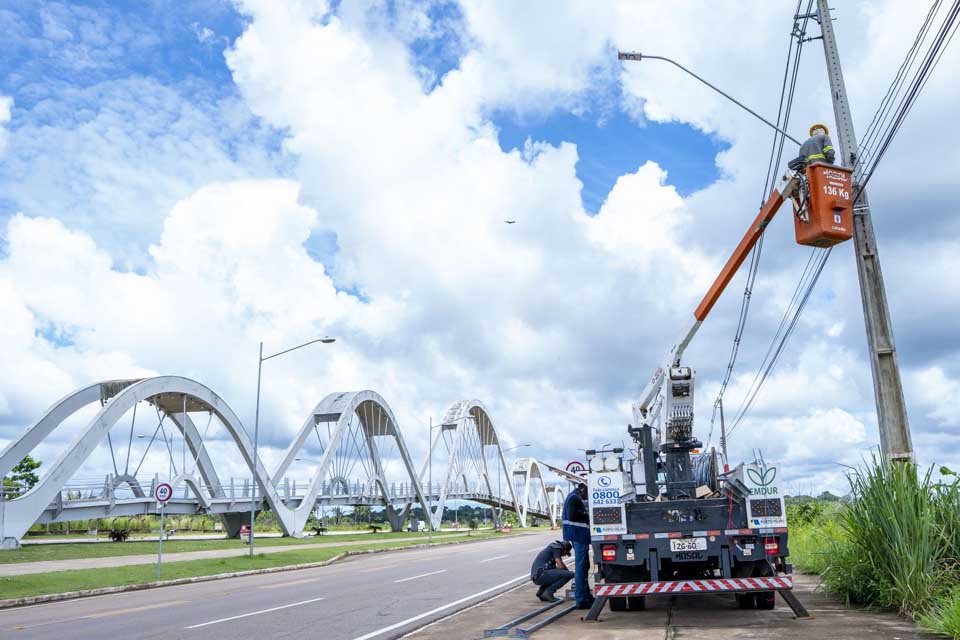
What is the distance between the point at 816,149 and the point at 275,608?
11318mm

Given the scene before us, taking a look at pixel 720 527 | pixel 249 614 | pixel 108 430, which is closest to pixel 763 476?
pixel 720 527

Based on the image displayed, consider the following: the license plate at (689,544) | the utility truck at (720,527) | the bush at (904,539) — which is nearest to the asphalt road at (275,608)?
the utility truck at (720,527)

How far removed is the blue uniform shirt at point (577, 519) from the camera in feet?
37.8

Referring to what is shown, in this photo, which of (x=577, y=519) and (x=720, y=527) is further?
(x=577, y=519)

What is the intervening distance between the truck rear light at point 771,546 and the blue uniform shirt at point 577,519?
8.52ft

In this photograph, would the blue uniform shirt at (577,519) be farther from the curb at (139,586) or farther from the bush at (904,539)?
the curb at (139,586)

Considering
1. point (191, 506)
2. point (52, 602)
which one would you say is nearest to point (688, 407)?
point (52, 602)

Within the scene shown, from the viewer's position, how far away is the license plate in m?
10.0

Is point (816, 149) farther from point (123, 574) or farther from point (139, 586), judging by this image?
point (123, 574)

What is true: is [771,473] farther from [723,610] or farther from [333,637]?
[333,637]

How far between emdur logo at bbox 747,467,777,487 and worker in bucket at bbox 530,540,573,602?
356 cm

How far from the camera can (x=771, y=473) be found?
Answer: 32.8ft

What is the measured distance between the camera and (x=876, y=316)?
10141mm

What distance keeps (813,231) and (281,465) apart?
48.0 m
